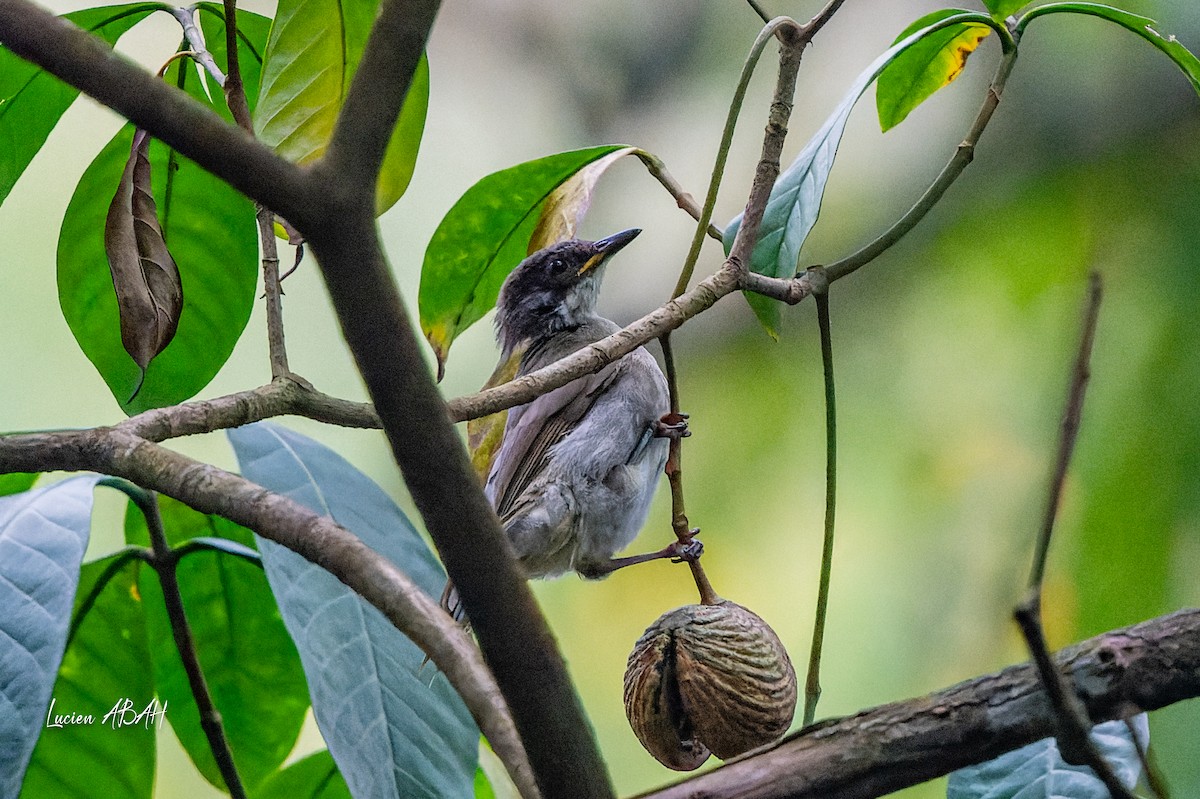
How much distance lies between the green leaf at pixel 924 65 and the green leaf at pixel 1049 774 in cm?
71

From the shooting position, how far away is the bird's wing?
1.52 metres

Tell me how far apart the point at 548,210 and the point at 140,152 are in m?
0.41

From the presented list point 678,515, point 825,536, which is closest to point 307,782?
point 678,515

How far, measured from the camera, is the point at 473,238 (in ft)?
3.88

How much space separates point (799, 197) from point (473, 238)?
15.4 inches

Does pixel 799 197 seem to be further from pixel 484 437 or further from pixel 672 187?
pixel 484 437

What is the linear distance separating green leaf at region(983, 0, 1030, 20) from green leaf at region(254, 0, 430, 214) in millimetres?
574

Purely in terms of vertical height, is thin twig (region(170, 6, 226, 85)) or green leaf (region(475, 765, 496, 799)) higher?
thin twig (region(170, 6, 226, 85))

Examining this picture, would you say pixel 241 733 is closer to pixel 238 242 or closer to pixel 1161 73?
pixel 238 242

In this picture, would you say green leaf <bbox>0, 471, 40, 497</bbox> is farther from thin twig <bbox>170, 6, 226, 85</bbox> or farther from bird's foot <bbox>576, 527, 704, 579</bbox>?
bird's foot <bbox>576, 527, 704, 579</bbox>

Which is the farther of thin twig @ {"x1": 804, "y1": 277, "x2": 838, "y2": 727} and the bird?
the bird

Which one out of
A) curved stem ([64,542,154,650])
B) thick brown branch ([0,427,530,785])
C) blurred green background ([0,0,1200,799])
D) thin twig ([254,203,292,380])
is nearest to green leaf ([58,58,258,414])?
curved stem ([64,542,154,650])

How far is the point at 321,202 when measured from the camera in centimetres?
42

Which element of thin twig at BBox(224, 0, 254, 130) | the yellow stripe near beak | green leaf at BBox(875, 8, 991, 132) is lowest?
thin twig at BBox(224, 0, 254, 130)
